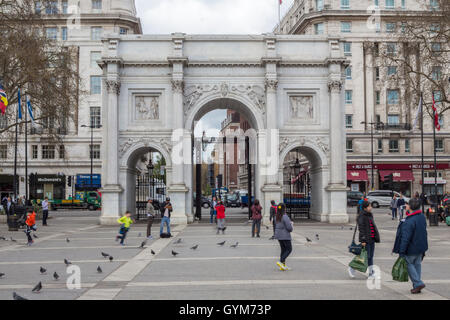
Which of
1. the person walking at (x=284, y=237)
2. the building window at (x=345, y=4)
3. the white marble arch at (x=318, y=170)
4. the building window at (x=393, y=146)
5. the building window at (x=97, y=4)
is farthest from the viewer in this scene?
the building window at (x=97, y=4)

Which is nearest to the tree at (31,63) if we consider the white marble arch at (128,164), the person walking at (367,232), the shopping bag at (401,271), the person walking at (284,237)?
the white marble arch at (128,164)

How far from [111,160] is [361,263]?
25.4m

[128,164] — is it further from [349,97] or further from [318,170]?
[349,97]

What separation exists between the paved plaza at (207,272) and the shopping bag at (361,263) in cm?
31

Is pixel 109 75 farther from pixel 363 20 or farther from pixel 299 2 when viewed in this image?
pixel 299 2

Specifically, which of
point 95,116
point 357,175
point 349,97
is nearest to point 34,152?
point 95,116

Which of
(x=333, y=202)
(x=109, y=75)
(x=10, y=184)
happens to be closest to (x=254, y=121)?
(x=333, y=202)

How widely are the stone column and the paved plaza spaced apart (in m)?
12.3

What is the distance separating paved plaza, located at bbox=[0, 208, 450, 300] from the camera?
10.5 metres

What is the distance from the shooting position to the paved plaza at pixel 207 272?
34.4 feet

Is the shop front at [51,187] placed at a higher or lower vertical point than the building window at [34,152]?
lower

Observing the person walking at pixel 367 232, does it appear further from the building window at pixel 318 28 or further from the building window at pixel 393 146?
the building window at pixel 318 28

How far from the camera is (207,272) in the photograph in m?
13.3

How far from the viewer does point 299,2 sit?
7406cm
